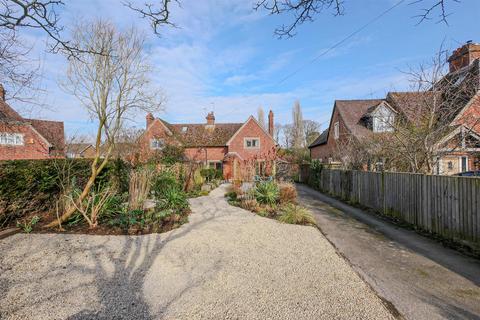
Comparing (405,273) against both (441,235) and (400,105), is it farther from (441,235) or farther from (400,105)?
(400,105)

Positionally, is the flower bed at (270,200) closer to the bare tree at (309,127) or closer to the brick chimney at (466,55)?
the brick chimney at (466,55)

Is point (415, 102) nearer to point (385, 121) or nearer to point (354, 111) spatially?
point (385, 121)

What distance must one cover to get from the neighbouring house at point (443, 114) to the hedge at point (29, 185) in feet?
38.6

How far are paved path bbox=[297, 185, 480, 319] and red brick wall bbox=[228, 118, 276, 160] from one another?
66.6 feet

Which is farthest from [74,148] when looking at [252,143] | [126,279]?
[252,143]

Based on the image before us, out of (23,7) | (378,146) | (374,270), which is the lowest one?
(374,270)

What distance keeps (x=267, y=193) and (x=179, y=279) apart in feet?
22.1

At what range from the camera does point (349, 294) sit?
3773 mm

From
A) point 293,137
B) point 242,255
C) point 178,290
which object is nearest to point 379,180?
point 242,255

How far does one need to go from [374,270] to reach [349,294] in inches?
55.0

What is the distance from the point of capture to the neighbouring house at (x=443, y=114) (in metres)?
8.73

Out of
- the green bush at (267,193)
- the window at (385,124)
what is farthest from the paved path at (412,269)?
the window at (385,124)

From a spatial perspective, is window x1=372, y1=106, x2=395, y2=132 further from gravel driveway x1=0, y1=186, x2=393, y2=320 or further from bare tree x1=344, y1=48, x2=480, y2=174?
gravel driveway x1=0, y1=186, x2=393, y2=320

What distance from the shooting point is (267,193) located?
1055 cm
